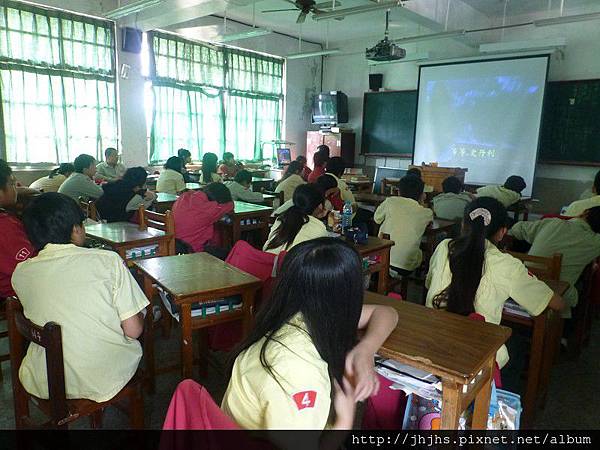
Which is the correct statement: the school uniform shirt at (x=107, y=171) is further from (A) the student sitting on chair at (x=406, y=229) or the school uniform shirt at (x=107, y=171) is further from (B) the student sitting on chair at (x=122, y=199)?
(A) the student sitting on chair at (x=406, y=229)

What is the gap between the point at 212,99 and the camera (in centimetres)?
767

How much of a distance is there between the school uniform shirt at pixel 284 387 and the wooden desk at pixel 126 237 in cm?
190

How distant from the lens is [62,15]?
19.1 ft

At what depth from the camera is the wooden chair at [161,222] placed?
286 centimetres

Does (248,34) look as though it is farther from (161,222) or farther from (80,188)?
(161,222)

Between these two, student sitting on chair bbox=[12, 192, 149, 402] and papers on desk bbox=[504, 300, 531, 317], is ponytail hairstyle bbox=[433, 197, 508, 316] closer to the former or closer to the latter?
papers on desk bbox=[504, 300, 531, 317]

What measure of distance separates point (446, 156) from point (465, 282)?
609 centimetres

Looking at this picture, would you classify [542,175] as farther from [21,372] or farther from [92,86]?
[21,372]

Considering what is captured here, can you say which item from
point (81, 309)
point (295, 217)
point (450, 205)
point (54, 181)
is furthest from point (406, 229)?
point (54, 181)

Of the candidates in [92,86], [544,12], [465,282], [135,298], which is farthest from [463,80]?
[135,298]

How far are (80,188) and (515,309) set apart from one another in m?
3.88

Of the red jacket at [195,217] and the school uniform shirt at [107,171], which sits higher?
the school uniform shirt at [107,171]

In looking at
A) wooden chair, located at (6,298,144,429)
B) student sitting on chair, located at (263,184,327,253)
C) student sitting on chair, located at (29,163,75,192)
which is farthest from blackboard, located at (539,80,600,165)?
wooden chair, located at (6,298,144,429)

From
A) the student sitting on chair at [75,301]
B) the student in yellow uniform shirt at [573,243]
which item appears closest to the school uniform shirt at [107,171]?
the student sitting on chair at [75,301]
